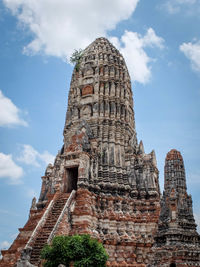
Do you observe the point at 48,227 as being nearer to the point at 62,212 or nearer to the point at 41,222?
the point at 41,222

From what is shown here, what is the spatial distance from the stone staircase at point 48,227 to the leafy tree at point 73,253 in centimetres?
218

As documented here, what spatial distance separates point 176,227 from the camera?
13.2m

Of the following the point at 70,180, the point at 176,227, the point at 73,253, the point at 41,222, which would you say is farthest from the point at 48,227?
the point at 176,227

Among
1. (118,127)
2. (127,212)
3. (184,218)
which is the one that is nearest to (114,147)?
(118,127)

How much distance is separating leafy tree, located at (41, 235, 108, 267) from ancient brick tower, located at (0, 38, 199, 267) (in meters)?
1.36

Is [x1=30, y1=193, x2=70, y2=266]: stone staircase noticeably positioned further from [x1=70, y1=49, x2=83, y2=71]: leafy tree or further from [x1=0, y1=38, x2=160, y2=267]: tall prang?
[x1=70, y1=49, x2=83, y2=71]: leafy tree

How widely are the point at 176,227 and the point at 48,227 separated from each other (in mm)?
8885

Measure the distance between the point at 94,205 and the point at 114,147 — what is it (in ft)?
21.0

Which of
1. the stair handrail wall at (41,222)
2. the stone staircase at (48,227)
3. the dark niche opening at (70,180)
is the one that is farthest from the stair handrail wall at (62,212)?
the dark niche opening at (70,180)

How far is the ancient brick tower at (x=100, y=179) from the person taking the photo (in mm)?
19281

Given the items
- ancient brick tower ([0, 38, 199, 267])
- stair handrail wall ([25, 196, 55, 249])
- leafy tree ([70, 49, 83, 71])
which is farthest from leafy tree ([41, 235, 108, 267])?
leafy tree ([70, 49, 83, 71])

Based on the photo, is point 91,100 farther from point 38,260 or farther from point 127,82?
point 38,260

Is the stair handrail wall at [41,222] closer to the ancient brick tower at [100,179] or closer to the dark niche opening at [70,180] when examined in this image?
the ancient brick tower at [100,179]

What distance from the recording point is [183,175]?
15.9m
